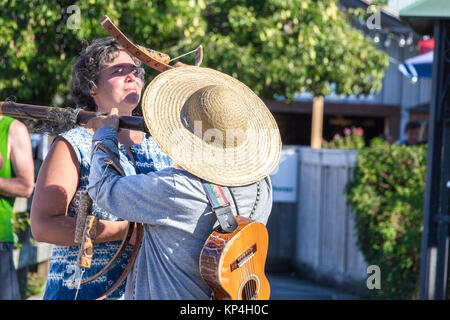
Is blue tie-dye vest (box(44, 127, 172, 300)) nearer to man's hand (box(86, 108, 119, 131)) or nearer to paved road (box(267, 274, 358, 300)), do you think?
man's hand (box(86, 108, 119, 131))

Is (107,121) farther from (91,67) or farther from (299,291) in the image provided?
(299,291)

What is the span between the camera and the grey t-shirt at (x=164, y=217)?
2.16m

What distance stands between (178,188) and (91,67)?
2.78 feet

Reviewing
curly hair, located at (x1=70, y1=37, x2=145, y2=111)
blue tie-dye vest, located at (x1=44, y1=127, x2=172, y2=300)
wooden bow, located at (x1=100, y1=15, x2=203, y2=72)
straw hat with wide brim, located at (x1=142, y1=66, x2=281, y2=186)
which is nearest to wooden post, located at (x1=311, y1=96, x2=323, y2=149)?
curly hair, located at (x1=70, y1=37, x2=145, y2=111)

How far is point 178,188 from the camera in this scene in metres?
2.16

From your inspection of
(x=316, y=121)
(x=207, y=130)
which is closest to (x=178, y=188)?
(x=207, y=130)

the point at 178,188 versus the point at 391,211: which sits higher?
the point at 178,188

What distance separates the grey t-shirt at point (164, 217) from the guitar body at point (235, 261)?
0.08 m

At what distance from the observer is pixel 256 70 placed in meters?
7.47

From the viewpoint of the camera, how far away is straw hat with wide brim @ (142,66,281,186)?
2.21m

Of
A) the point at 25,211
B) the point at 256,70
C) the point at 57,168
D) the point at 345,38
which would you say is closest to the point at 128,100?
the point at 57,168

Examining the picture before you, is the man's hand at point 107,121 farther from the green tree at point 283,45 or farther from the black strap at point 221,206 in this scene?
the green tree at point 283,45

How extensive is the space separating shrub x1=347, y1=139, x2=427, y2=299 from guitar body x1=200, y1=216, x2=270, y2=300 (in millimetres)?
4221

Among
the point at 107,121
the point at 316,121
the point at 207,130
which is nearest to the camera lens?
the point at 207,130
